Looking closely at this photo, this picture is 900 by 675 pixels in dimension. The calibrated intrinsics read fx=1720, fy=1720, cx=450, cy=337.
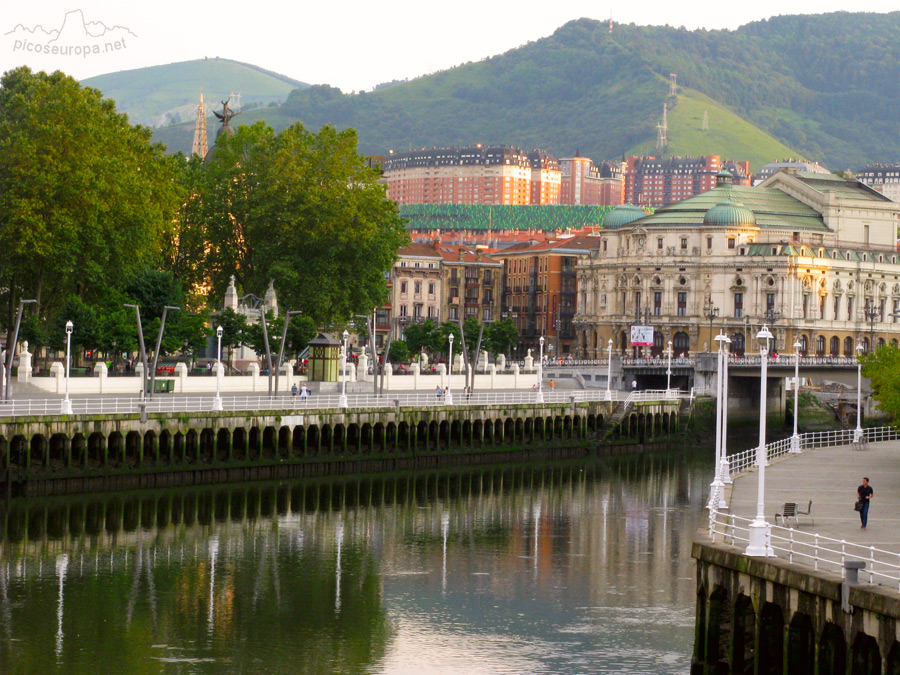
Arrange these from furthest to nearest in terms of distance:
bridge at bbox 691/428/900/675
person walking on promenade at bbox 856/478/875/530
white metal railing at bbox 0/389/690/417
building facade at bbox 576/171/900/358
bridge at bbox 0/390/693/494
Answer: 1. building facade at bbox 576/171/900/358
2. white metal railing at bbox 0/389/690/417
3. bridge at bbox 0/390/693/494
4. person walking on promenade at bbox 856/478/875/530
5. bridge at bbox 691/428/900/675

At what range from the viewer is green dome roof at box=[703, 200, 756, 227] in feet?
630

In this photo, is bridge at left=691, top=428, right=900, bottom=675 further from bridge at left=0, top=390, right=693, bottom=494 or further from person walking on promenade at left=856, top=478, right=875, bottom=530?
bridge at left=0, top=390, right=693, bottom=494

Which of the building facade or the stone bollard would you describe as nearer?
the stone bollard

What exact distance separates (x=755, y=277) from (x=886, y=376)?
100333 millimetres

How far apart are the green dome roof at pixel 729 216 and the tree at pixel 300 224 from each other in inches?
2789

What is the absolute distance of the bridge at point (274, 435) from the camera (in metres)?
73.1

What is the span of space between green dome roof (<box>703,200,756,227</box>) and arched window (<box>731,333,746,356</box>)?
12515mm

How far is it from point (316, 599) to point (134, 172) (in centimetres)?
5881

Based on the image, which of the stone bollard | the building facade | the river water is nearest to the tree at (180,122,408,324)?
the river water

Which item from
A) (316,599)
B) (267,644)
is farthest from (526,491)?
(267,644)

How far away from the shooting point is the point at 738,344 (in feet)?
620

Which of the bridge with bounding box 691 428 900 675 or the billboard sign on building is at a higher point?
the billboard sign on building

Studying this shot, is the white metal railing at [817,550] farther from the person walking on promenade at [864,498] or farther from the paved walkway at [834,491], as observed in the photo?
the person walking on promenade at [864,498]

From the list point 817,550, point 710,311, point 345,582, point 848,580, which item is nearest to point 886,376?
point 345,582
